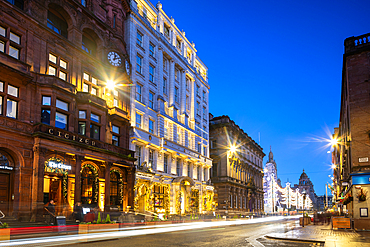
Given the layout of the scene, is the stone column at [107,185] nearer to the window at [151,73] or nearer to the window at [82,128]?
the window at [82,128]

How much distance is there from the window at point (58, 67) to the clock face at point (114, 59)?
6556 mm

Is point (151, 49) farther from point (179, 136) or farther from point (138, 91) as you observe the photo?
point (179, 136)

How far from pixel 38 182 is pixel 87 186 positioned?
271 inches

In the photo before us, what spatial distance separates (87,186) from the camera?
32.4 m

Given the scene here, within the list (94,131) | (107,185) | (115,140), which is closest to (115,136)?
(115,140)

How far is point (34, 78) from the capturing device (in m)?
27.8

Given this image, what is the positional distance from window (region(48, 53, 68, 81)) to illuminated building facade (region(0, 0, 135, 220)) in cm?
9

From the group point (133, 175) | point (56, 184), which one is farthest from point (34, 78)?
point (133, 175)

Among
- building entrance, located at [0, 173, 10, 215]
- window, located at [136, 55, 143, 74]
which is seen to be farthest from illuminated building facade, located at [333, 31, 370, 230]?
building entrance, located at [0, 173, 10, 215]

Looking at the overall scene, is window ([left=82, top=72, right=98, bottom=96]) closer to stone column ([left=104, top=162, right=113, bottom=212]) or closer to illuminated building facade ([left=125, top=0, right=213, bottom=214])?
illuminated building facade ([left=125, top=0, right=213, bottom=214])

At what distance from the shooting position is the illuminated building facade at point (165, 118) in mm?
42312

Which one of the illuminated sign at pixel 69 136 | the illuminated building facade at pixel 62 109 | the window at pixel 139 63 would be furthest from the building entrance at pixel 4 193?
the window at pixel 139 63

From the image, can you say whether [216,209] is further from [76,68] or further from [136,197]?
[76,68]

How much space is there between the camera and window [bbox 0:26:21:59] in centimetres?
2598
